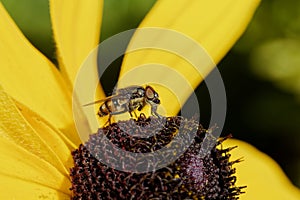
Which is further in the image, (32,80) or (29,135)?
(32,80)

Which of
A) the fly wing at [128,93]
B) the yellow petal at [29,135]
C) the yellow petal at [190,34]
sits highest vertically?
the yellow petal at [190,34]

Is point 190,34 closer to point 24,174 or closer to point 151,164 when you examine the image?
point 151,164

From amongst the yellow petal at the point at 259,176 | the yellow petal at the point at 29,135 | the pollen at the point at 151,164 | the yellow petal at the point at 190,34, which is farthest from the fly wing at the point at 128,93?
the yellow petal at the point at 259,176

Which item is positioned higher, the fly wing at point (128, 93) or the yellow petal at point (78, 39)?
the yellow petal at point (78, 39)

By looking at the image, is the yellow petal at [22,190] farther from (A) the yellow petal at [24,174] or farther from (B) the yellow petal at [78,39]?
(B) the yellow petal at [78,39]

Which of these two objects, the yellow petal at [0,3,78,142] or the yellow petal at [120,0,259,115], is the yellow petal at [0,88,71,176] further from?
the yellow petal at [120,0,259,115]

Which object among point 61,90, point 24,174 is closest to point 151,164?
point 24,174

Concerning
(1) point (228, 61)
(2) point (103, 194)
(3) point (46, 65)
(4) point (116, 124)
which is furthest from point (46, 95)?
(1) point (228, 61)

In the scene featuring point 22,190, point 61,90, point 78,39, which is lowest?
point 22,190
